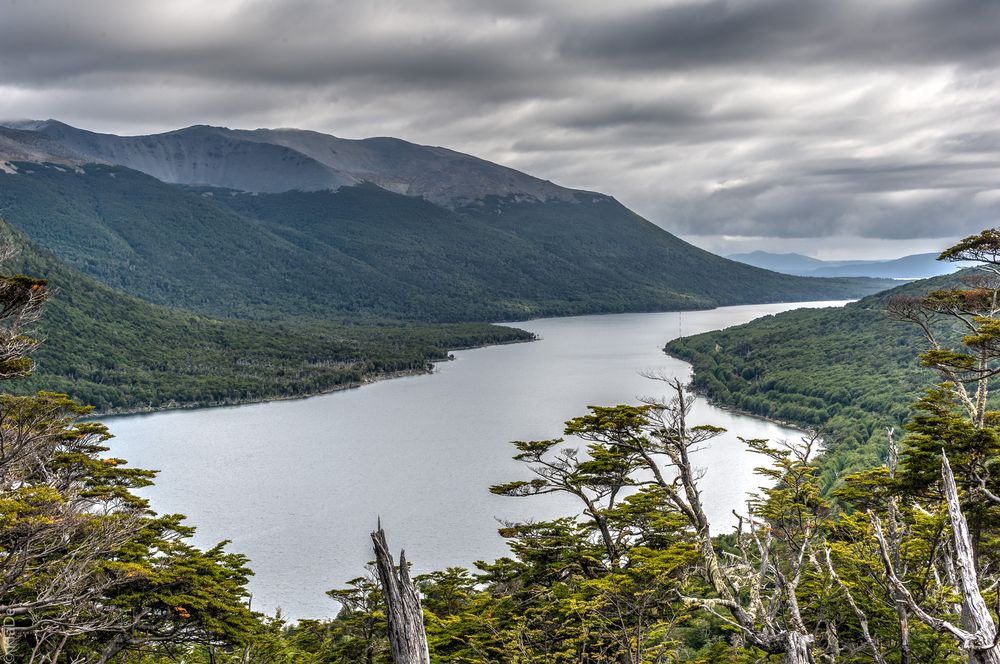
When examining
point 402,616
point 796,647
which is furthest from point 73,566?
point 796,647

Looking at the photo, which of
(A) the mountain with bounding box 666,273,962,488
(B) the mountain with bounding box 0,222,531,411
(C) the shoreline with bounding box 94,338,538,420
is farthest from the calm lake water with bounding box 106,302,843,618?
(B) the mountain with bounding box 0,222,531,411

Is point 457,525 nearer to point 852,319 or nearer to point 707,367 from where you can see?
point 707,367

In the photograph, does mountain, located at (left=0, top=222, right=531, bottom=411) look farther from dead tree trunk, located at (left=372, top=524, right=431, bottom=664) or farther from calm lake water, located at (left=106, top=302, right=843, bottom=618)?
dead tree trunk, located at (left=372, top=524, right=431, bottom=664)

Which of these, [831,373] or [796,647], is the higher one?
[796,647]

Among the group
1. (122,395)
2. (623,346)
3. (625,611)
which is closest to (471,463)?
(625,611)

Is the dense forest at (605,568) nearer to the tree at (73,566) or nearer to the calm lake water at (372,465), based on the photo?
the tree at (73,566)

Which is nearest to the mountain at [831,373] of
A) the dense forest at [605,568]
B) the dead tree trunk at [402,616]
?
the dense forest at [605,568]

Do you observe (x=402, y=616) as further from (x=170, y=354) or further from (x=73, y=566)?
(x=170, y=354)
